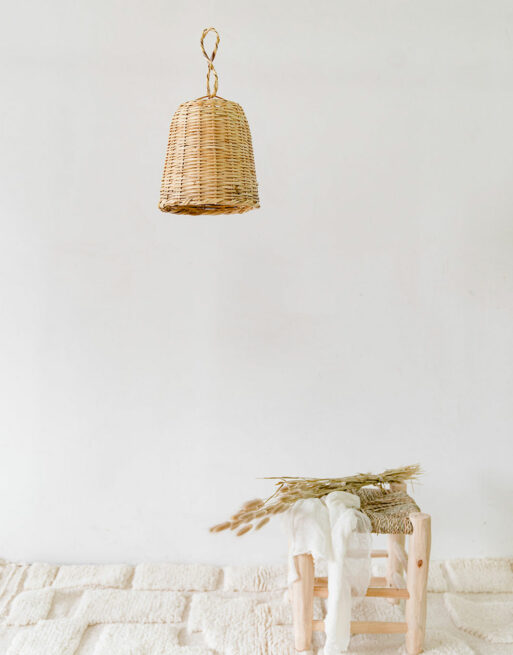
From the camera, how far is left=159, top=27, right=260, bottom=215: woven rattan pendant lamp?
5.89 ft

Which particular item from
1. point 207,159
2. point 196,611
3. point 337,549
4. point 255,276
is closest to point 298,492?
point 337,549

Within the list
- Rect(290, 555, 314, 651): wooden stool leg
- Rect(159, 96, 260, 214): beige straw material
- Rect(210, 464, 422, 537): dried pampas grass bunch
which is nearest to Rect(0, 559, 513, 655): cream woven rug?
Rect(290, 555, 314, 651): wooden stool leg

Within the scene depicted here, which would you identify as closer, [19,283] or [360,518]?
[360,518]

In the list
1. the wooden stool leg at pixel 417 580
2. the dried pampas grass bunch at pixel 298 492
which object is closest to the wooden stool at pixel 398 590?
the wooden stool leg at pixel 417 580

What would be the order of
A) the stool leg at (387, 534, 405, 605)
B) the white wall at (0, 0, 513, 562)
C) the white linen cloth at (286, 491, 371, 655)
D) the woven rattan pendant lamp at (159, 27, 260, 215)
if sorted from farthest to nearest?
the white wall at (0, 0, 513, 562) < the stool leg at (387, 534, 405, 605) < the white linen cloth at (286, 491, 371, 655) < the woven rattan pendant lamp at (159, 27, 260, 215)

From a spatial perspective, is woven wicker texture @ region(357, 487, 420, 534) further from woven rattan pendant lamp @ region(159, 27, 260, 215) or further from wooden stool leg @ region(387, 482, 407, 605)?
woven rattan pendant lamp @ region(159, 27, 260, 215)

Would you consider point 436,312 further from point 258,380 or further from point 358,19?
A: point 358,19

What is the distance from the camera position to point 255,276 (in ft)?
8.09

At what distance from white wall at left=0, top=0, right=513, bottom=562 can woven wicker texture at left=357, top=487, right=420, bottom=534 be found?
14.1 inches

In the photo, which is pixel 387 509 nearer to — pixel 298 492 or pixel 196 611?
pixel 298 492

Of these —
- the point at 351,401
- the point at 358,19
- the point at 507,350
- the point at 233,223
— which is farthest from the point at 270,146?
the point at 507,350

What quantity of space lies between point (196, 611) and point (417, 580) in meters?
0.72

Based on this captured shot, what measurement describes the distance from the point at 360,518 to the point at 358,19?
169 cm

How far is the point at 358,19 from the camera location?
241cm
